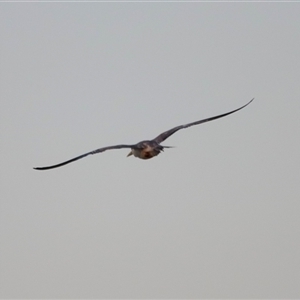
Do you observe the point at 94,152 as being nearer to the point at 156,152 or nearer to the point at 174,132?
the point at 156,152

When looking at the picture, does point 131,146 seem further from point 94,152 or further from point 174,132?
point 174,132

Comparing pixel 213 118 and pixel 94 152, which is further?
pixel 213 118

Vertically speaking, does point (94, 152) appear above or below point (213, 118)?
below

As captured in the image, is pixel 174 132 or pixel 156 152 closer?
pixel 156 152

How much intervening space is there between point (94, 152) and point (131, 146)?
2.46ft

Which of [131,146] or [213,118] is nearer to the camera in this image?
[131,146]

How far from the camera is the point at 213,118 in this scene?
61.6 feet

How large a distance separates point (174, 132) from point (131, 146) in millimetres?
2024

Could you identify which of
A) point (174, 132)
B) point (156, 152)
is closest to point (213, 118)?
point (174, 132)

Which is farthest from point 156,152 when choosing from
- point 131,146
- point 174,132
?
point 174,132

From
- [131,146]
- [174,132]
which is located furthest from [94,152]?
[174,132]

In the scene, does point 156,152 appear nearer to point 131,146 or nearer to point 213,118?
point 131,146

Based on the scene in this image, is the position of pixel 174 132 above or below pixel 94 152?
above

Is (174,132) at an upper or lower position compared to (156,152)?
upper
